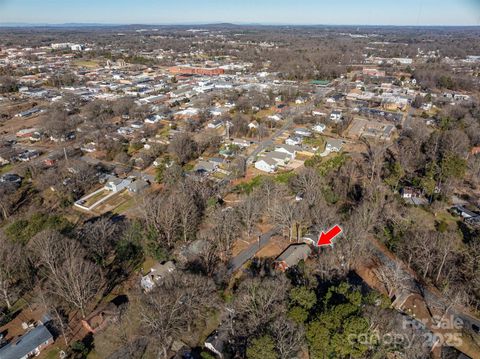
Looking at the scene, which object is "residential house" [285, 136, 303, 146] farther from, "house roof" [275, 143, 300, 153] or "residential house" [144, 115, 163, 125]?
"residential house" [144, 115, 163, 125]

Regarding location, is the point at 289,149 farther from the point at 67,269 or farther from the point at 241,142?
the point at 67,269

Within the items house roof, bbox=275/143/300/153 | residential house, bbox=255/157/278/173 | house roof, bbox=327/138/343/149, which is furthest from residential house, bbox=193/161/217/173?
house roof, bbox=327/138/343/149

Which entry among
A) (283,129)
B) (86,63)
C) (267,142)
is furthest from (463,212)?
(86,63)

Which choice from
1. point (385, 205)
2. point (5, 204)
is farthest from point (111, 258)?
point (385, 205)

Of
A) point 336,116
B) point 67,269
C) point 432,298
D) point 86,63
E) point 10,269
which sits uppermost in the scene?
point 86,63

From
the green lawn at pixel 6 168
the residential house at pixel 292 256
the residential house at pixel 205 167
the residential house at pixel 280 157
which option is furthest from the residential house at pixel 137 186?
the residential house at pixel 292 256

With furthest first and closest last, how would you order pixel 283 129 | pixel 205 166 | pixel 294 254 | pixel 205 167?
1. pixel 283 129
2. pixel 205 166
3. pixel 205 167
4. pixel 294 254
